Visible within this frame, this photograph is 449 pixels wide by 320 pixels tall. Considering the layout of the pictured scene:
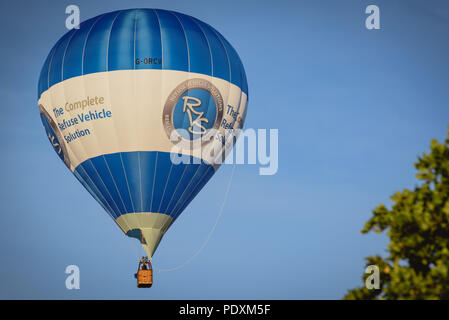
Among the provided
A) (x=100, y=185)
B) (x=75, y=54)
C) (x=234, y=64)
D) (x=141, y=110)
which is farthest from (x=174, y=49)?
(x=100, y=185)

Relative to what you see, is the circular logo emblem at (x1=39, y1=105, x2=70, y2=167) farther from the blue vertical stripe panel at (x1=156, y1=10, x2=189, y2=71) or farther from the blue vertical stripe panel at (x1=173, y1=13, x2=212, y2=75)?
the blue vertical stripe panel at (x1=173, y1=13, x2=212, y2=75)

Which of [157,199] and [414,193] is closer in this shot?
[414,193]

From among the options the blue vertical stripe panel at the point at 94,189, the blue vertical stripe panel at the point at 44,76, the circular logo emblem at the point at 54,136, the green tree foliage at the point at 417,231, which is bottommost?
the green tree foliage at the point at 417,231

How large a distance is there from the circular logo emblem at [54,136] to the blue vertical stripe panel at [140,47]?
4.37 feet

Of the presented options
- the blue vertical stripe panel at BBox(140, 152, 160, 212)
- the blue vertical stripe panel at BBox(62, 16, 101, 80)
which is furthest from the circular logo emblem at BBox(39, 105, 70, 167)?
the blue vertical stripe panel at BBox(140, 152, 160, 212)

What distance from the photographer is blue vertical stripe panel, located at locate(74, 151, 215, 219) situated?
97.3 feet

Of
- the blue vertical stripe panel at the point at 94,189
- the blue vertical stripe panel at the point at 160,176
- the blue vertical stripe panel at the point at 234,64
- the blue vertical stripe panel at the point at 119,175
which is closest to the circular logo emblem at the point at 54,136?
the blue vertical stripe panel at the point at 94,189

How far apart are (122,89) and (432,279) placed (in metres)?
19.4

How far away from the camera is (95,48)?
29.5m

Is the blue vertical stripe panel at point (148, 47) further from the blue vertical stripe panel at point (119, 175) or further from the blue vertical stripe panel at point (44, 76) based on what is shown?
the blue vertical stripe panel at point (44, 76)

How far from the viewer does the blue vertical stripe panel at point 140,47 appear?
96.6ft

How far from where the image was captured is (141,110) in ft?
96.9
